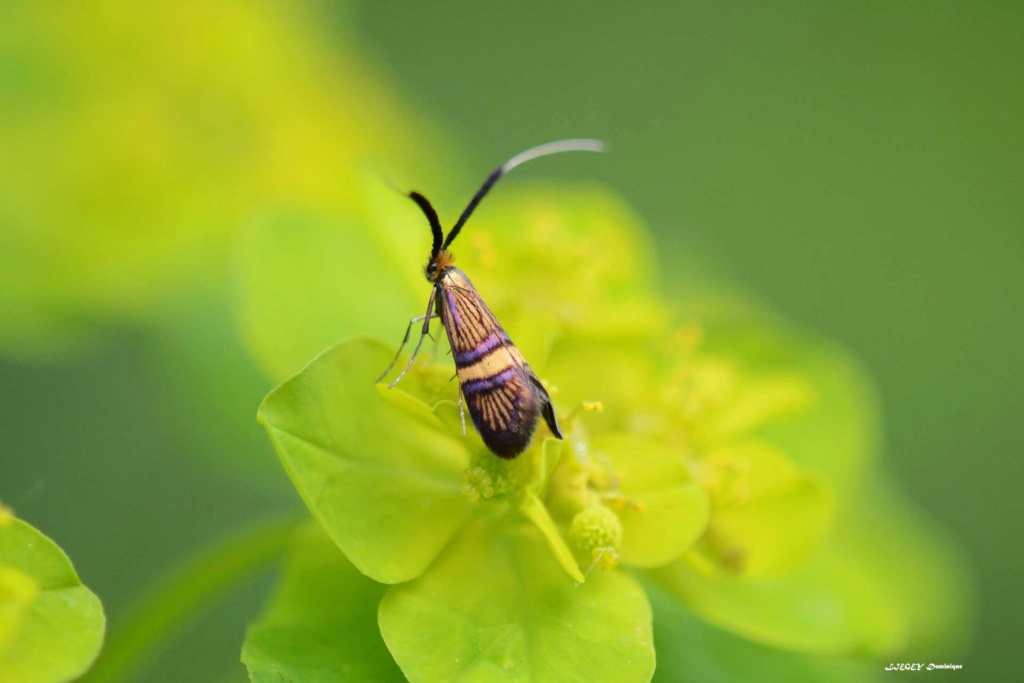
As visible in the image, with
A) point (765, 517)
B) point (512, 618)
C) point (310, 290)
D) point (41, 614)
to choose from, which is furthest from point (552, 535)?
point (310, 290)

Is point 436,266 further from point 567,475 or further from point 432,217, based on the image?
point 567,475

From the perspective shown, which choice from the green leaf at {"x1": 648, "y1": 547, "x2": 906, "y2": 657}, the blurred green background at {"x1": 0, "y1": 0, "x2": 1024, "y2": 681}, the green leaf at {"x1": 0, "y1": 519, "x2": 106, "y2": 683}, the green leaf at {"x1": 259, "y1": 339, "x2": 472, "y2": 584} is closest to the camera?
the green leaf at {"x1": 0, "y1": 519, "x2": 106, "y2": 683}

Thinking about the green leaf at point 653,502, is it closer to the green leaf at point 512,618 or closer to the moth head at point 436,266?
the green leaf at point 512,618

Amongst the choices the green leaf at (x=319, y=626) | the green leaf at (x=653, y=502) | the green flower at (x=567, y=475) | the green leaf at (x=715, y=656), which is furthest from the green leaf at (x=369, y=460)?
the green leaf at (x=715, y=656)

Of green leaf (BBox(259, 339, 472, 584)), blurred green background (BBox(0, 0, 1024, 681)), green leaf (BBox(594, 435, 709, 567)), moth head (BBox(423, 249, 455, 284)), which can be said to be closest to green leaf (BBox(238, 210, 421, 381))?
moth head (BBox(423, 249, 455, 284))

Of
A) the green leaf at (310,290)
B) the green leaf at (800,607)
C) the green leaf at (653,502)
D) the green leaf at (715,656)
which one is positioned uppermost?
the green leaf at (310,290)

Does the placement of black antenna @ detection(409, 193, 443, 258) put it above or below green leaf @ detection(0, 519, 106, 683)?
above

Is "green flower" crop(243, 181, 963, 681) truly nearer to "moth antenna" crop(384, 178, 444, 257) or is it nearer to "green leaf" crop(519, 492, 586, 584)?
"green leaf" crop(519, 492, 586, 584)
